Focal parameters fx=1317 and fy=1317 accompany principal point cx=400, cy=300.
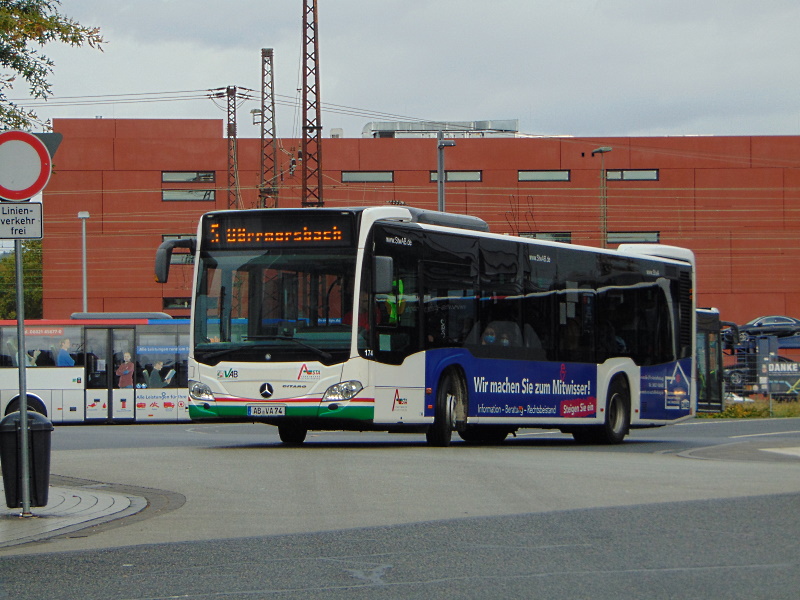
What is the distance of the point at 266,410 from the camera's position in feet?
55.7

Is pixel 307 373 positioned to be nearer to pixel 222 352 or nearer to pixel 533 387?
pixel 222 352

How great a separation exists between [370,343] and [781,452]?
5.72 metres

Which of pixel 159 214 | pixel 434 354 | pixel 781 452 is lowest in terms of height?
pixel 781 452

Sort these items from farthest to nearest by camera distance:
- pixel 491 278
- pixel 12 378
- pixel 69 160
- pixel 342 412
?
pixel 69 160 → pixel 12 378 → pixel 491 278 → pixel 342 412

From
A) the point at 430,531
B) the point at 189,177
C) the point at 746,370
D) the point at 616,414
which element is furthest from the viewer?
the point at 189,177

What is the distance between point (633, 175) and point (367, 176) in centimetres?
1443

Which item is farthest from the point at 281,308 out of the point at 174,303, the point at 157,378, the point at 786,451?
the point at 174,303

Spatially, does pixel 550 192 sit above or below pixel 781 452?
above

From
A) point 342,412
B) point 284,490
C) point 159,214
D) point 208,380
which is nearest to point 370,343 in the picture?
point 342,412

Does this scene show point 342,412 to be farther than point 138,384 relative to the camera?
No

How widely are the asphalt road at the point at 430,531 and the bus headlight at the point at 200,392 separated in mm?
883

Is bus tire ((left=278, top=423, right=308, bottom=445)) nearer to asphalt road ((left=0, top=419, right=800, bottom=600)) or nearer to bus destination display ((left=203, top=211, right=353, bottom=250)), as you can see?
asphalt road ((left=0, top=419, right=800, bottom=600))

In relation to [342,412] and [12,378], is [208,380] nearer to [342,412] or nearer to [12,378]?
[342,412]

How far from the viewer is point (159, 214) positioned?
69.7 meters
